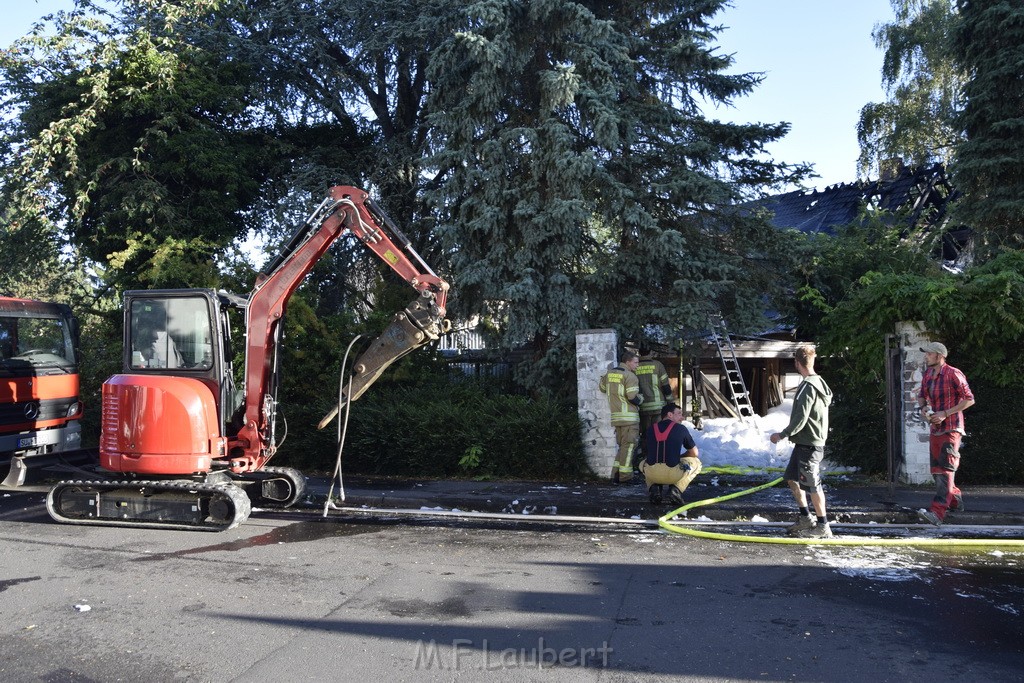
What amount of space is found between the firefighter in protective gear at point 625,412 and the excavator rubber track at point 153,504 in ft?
16.2

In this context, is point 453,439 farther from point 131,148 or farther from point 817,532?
point 131,148

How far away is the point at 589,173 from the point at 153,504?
26.3 ft

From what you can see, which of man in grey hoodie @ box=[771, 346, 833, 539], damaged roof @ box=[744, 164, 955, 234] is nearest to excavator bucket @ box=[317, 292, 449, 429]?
man in grey hoodie @ box=[771, 346, 833, 539]

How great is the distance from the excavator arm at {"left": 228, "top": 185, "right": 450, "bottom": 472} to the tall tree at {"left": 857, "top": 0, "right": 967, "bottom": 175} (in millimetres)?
22490

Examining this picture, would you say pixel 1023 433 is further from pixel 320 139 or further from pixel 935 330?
pixel 320 139

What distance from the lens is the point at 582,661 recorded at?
498 centimetres

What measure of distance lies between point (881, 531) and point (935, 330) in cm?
333

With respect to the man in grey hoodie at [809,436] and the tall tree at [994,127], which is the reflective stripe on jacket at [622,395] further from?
the tall tree at [994,127]

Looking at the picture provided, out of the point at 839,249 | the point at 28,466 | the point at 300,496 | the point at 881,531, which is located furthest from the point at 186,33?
the point at 881,531

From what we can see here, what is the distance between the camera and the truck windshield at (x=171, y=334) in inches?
356

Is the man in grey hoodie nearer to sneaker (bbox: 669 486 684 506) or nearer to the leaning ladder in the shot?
sneaker (bbox: 669 486 684 506)

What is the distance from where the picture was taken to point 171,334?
914 cm

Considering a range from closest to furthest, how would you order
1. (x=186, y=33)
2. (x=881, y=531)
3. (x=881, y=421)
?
(x=881, y=531) → (x=881, y=421) → (x=186, y=33)

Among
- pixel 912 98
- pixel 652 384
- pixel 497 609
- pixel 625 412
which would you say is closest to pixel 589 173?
pixel 652 384
